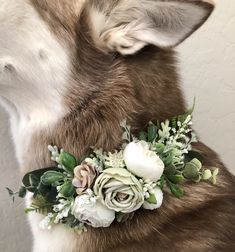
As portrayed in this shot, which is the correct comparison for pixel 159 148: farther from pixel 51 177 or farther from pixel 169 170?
pixel 51 177

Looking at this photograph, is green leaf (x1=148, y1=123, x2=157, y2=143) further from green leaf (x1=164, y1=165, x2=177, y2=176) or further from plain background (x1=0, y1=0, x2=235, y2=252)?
plain background (x1=0, y1=0, x2=235, y2=252)

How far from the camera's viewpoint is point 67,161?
96cm

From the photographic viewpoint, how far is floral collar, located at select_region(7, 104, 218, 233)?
93 centimetres

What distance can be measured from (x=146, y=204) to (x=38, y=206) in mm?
207

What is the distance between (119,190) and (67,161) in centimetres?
11

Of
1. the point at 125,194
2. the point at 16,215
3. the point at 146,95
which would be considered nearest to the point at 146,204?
the point at 125,194

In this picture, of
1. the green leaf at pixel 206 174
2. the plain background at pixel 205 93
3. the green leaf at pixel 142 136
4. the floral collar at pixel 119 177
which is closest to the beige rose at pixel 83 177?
the floral collar at pixel 119 177

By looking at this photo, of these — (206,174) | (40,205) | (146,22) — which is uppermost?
(146,22)

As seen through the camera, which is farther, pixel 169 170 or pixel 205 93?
pixel 205 93

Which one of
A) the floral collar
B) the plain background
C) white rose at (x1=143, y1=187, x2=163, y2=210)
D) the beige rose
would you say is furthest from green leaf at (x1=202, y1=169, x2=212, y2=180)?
the plain background

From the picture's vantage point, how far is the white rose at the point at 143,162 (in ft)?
3.07

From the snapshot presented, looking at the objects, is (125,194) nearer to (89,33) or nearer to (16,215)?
(89,33)

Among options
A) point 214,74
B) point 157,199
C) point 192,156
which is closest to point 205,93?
point 214,74

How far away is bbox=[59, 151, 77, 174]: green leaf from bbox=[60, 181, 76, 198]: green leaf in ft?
0.08
